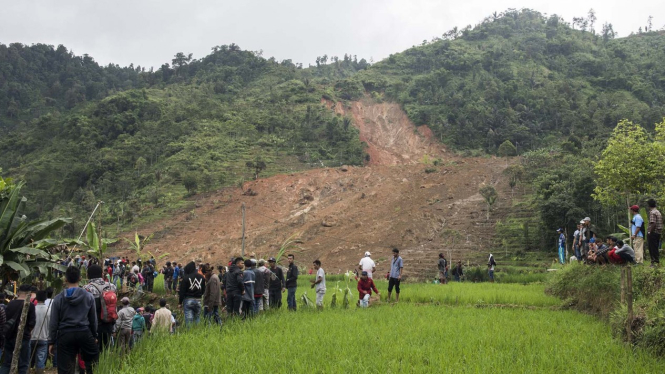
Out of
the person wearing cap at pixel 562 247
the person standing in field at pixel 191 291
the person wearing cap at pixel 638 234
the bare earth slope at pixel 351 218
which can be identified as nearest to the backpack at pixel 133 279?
the person standing in field at pixel 191 291

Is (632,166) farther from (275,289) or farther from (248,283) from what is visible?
(248,283)

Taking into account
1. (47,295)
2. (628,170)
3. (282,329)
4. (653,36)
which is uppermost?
(653,36)

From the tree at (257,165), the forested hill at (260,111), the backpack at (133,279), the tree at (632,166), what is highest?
the forested hill at (260,111)

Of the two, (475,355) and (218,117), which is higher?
(218,117)

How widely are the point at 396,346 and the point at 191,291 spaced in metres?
4.37

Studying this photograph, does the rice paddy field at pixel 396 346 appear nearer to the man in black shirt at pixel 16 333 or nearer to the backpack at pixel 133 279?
the man in black shirt at pixel 16 333

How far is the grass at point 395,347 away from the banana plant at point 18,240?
8.65 feet

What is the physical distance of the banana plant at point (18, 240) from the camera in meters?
8.27

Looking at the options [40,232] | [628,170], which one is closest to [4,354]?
[40,232]

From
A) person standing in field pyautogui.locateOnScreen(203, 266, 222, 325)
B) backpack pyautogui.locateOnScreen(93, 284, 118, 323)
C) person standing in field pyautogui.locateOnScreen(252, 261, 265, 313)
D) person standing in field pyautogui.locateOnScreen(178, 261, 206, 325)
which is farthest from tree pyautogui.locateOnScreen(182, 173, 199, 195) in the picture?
backpack pyautogui.locateOnScreen(93, 284, 118, 323)

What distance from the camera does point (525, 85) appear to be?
67.9m

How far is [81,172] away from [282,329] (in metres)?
50.4

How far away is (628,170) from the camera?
18.1 m

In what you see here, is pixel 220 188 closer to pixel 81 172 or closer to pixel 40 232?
pixel 81 172
